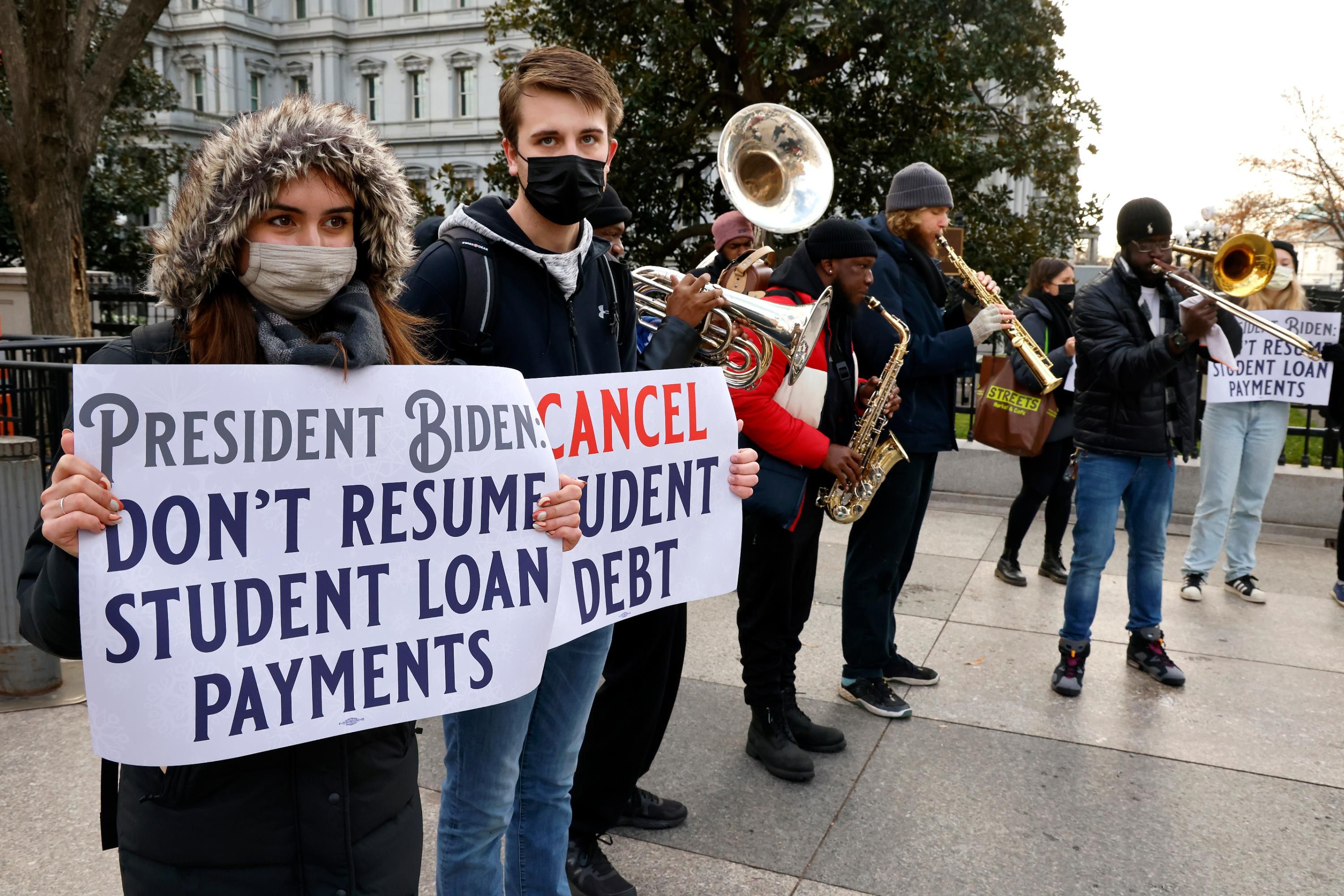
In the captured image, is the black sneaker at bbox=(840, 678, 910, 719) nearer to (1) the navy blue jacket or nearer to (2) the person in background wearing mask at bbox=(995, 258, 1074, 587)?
(1) the navy blue jacket

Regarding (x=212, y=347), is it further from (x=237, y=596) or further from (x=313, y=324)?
(x=237, y=596)

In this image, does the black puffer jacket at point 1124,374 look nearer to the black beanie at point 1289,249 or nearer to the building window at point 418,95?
the black beanie at point 1289,249

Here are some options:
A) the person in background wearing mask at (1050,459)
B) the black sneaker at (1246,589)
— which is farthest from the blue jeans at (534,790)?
the black sneaker at (1246,589)

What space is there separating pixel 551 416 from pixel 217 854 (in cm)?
113

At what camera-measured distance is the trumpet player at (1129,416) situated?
15.3ft

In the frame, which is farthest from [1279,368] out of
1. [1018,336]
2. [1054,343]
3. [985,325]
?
[985,325]

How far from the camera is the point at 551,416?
2.38 meters

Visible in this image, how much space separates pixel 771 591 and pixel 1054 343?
371 centimetres

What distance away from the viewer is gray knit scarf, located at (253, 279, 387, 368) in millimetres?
1725

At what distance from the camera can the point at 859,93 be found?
44.9ft

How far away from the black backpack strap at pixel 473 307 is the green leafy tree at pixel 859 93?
1052cm

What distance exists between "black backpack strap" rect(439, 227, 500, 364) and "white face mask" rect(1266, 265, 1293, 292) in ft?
19.6

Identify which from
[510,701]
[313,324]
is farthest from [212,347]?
[510,701]

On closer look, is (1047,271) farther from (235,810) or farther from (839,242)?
(235,810)
